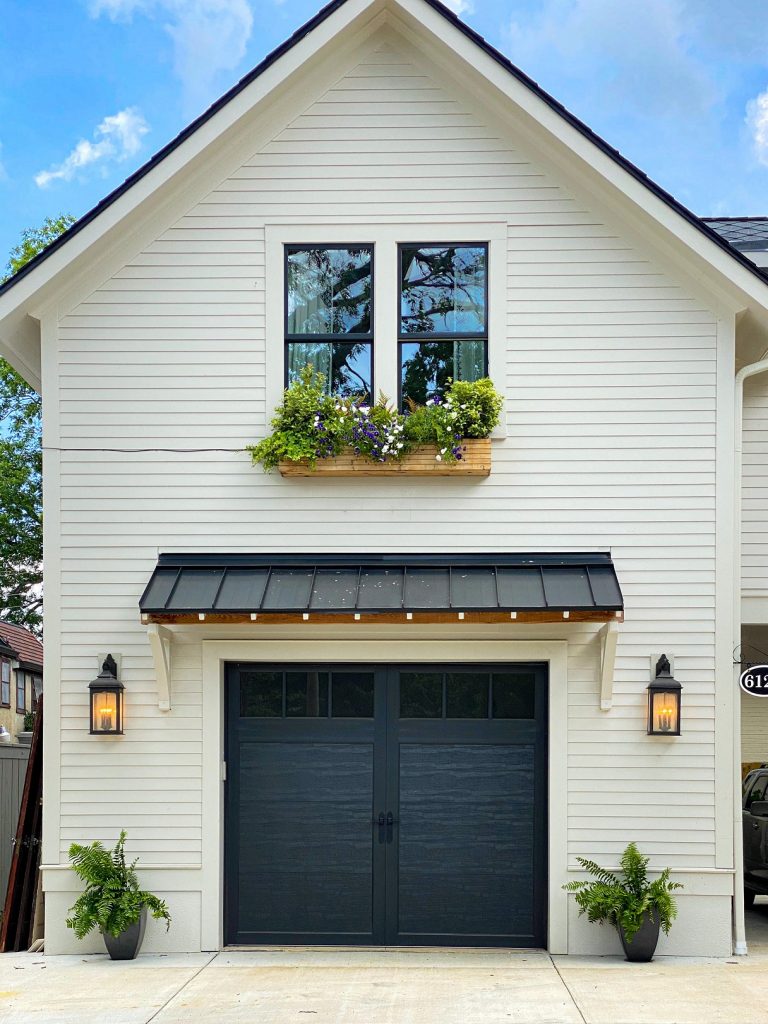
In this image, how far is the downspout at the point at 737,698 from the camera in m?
8.93

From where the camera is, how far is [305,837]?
9.27 m

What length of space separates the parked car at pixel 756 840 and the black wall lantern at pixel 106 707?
6455mm

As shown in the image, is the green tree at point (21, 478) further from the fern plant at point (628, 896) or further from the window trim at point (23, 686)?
the fern plant at point (628, 896)

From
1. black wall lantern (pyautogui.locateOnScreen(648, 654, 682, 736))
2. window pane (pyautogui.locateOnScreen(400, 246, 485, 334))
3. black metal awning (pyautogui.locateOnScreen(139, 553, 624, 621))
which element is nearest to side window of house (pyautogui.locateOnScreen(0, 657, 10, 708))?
black metal awning (pyautogui.locateOnScreen(139, 553, 624, 621))

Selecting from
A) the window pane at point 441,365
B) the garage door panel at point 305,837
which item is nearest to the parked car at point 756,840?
the garage door panel at point 305,837

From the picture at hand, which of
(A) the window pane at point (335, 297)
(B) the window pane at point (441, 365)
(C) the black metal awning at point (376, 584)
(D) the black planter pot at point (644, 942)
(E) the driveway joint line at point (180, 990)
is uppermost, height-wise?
(A) the window pane at point (335, 297)

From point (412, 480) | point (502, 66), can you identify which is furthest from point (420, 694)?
point (502, 66)

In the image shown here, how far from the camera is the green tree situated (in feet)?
76.5

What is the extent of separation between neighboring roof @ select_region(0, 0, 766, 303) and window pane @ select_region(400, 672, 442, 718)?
410 cm

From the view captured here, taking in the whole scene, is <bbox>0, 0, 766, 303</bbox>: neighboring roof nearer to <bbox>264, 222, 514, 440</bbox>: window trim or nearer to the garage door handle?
<bbox>264, 222, 514, 440</bbox>: window trim

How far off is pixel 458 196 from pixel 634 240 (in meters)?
1.47

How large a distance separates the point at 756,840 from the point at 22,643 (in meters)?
28.8

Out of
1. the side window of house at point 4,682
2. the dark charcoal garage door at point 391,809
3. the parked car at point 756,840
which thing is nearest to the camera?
the dark charcoal garage door at point 391,809

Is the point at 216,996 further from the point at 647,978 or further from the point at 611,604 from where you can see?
the point at 611,604
